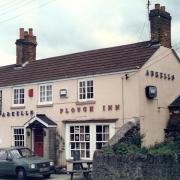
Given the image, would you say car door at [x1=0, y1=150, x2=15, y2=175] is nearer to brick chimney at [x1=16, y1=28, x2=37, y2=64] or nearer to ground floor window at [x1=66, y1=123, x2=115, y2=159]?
ground floor window at [x1=66, y1=123, x2=115, y2=159]

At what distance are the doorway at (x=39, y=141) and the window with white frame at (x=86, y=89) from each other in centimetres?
361

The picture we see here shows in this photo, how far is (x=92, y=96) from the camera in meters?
26.6

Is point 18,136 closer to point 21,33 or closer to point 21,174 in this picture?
point 21,174

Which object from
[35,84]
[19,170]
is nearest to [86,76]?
[35,84]

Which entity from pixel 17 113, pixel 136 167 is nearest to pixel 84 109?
pixel 17 113

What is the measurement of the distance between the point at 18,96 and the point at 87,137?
21.9 ft

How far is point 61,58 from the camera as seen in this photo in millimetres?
30578

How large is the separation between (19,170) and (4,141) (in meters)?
7.93

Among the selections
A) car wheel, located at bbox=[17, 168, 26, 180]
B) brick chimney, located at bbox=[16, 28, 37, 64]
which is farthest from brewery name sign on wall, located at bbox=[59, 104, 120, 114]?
brick chimney, located at bbox=[16, 28, 37, 64]

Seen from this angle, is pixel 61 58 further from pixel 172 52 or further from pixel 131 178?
pixel 131 178

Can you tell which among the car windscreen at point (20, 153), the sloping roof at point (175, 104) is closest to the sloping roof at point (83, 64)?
the sloping roof at point (175, 104)

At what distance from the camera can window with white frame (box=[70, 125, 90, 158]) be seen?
86.7 ft

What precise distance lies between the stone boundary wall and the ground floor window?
3.66m

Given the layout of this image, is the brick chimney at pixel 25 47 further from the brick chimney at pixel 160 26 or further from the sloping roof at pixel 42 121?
the brick chimney at pixel 160 26
